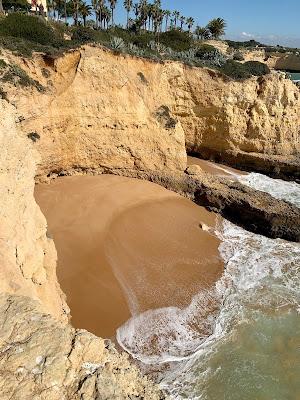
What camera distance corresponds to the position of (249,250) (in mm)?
14492

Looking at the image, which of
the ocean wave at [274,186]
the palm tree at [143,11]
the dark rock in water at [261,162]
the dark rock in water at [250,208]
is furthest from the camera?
the palm tree at [143,11]

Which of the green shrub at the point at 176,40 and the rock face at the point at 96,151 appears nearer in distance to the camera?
the rock face at the point at 96,151

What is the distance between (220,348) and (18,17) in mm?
19687

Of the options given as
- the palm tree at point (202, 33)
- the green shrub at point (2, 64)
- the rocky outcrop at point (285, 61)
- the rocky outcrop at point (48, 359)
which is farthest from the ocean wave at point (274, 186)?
the rocky outcrop at point (285, 61)

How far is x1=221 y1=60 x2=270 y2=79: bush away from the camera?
22156 mm

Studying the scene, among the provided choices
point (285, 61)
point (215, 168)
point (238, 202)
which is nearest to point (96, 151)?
point (238, 202)

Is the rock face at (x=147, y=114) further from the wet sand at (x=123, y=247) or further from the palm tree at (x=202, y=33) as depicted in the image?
the palm tree at (x=202, y=33)

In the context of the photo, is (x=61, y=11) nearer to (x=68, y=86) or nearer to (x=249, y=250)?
(x=68, y=86)

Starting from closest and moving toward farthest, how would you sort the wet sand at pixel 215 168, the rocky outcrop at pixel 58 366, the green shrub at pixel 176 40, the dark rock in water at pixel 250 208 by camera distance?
the rocky outcrop at pixel 58 366 → the dark rock in water at pixel 250 208 → the wet sand at pixel 215 168 → the green shrub at pixel 176 40

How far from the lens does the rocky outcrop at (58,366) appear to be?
3.70 m

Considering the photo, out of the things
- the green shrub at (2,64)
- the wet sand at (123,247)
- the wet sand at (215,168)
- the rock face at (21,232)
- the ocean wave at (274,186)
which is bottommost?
the ocean wave at (274,186)

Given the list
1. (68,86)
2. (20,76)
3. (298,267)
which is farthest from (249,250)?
(20,76)

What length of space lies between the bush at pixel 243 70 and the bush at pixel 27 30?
409 inches

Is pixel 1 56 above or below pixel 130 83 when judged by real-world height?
above
